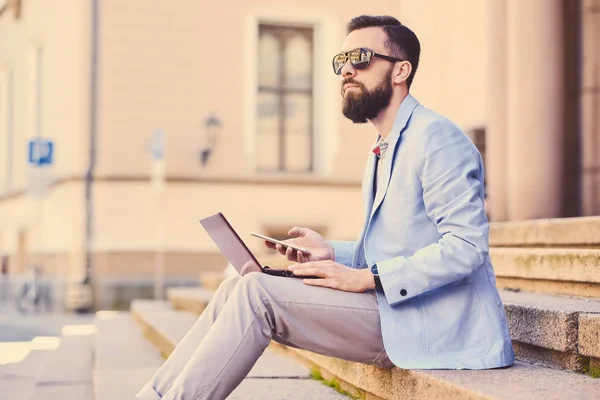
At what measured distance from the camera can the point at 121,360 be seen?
577 centimetres

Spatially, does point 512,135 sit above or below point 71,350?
above

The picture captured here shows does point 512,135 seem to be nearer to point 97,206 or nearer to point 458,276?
point 458,276

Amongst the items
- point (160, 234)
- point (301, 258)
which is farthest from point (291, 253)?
point (160, 234)

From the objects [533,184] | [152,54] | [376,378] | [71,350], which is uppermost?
[152,54]

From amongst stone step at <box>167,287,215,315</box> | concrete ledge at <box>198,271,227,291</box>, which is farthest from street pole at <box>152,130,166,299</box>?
stone step at <box>167,287,215,315</box>

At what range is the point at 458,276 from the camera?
2.75 metres

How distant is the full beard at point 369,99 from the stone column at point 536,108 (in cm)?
296

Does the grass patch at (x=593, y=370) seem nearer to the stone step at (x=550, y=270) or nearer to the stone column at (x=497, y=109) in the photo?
the stone step at (x=550, y=270)

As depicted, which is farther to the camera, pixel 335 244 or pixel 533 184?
pixel 533 184

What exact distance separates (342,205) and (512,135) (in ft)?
30.2

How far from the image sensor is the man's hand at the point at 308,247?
3.21 metres

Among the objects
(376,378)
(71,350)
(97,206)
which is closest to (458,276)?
(376,378)

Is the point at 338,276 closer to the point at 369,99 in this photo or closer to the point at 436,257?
the point at 436,257

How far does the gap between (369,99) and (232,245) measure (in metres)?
0.71
